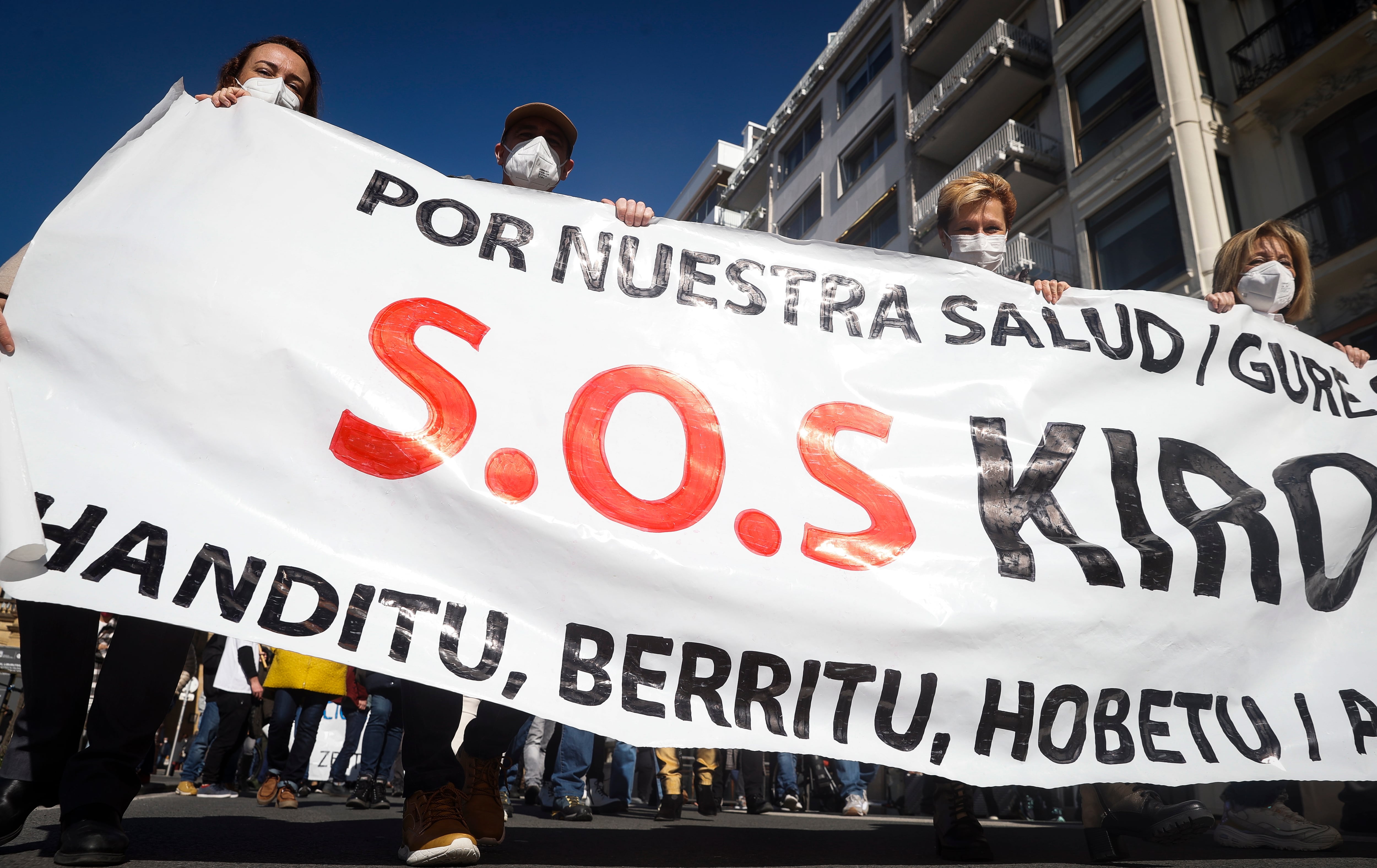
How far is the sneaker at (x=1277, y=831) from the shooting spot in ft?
9.48

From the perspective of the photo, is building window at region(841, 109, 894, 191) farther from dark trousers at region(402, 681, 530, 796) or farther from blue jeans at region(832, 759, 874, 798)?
dark trousers at region(402, 681, 530, 796)

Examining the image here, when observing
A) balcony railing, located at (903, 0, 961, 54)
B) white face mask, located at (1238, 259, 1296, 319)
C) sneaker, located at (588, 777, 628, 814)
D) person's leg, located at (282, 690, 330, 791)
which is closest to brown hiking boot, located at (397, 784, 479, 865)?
white face mask, located at (1238, 259, 1296, 319)

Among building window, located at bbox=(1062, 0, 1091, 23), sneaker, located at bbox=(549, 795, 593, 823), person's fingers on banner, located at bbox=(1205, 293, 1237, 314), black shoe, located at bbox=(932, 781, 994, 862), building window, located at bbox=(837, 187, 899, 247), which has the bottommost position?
sneaker, located at bbox=(549, 795, 593, 823)

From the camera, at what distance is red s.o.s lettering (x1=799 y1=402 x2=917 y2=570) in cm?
212

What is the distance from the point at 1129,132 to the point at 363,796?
13.1 m

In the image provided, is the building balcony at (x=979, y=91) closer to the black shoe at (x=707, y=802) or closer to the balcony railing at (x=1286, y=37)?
the balcony railing at (x=1286, y=37)

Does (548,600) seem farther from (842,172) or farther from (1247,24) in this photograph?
(842,172)

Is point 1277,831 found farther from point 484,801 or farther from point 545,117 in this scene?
point 545,117

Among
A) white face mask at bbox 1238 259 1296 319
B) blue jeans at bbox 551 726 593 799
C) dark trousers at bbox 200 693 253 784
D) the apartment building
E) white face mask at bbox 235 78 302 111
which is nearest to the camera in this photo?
white face mask at bbox 235 78 302 111

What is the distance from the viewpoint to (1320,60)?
10305 millimetres

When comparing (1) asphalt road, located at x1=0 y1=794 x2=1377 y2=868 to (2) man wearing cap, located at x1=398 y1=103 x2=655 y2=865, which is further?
(1) asphalt road, located at x1=0 y1=794 x2=1377 y2=868

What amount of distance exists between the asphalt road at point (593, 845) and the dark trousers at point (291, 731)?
802 millimetres

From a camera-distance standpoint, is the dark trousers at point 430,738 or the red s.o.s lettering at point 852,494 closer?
the dark trousers at point 430,738

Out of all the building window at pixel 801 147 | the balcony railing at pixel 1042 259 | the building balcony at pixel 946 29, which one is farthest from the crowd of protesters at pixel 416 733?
the building window at pixel 801 147
